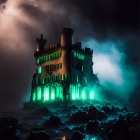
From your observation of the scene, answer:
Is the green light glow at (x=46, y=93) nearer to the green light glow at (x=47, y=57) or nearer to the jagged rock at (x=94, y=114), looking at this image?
the green light glow at (x=47, y=57)

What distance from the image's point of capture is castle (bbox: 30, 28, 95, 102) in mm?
51188

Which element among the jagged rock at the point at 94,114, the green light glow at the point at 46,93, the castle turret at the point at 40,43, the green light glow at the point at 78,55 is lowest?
the jagged rock at the point at 94,114

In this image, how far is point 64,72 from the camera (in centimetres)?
5150

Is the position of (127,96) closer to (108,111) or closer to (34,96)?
(108,111)

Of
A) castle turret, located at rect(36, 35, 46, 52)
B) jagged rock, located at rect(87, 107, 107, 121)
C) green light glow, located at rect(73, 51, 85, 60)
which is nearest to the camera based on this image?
jagged rock, located at rect(87, 107, 107, 121)

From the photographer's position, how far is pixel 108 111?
1587 inches

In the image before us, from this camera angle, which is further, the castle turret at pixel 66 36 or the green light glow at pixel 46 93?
the green light glow at pixel 46 93

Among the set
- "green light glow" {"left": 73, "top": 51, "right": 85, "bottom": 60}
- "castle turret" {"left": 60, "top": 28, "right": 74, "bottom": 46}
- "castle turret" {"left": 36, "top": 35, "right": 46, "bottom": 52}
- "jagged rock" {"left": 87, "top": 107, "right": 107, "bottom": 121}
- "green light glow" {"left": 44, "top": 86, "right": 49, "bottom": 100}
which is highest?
"castle turret" {"left": 36, "top": 35, "right": 46, "bottom": 52}

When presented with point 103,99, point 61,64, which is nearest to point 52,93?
point 61,64

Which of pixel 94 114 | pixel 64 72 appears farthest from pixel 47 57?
pixel 94 114

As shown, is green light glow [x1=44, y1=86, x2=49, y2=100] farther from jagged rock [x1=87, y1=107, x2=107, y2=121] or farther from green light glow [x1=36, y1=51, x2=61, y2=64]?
jagged rock [x1=87, y1=107, x2=107, y2=121]

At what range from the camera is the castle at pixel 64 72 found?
168 feet

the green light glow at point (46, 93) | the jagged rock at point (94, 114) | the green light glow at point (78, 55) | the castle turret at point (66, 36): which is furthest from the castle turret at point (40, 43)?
the jagged rock at point (94, 114)

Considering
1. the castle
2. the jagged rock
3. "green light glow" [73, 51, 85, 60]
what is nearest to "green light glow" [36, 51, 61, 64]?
the castle
